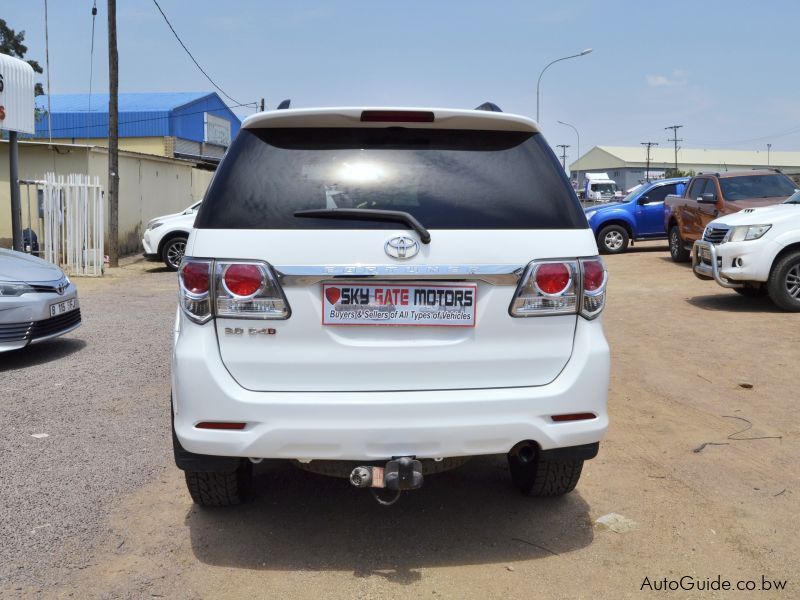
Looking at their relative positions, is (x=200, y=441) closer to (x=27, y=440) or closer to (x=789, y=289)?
(x=27, y=440)

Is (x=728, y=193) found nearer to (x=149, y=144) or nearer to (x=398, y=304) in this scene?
(x=398, y=304)

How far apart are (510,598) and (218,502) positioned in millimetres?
1530

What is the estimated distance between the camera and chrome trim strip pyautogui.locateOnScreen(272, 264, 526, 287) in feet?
10.5

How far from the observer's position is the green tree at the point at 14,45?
1900 inches

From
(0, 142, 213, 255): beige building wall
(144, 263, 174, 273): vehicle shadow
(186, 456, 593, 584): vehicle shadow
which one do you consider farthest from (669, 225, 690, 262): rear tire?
(186, 456, 593, 584): vehicle shadow

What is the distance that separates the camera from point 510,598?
3.21 m

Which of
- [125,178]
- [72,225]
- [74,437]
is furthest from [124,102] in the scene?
[74,437]

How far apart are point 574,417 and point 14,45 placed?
53917 millimetres

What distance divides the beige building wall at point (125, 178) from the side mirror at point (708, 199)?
13.7 meters

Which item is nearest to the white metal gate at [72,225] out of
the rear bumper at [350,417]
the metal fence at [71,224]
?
the metal fence at [71,224]

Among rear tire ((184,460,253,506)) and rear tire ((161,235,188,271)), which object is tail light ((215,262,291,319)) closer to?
rear tire ((184,460,253,506))

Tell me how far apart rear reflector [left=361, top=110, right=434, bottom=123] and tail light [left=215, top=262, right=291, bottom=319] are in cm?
75

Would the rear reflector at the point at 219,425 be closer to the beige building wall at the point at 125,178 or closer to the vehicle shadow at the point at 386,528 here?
the vehicle shadow at the point at 386,528

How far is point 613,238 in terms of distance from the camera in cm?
2083
